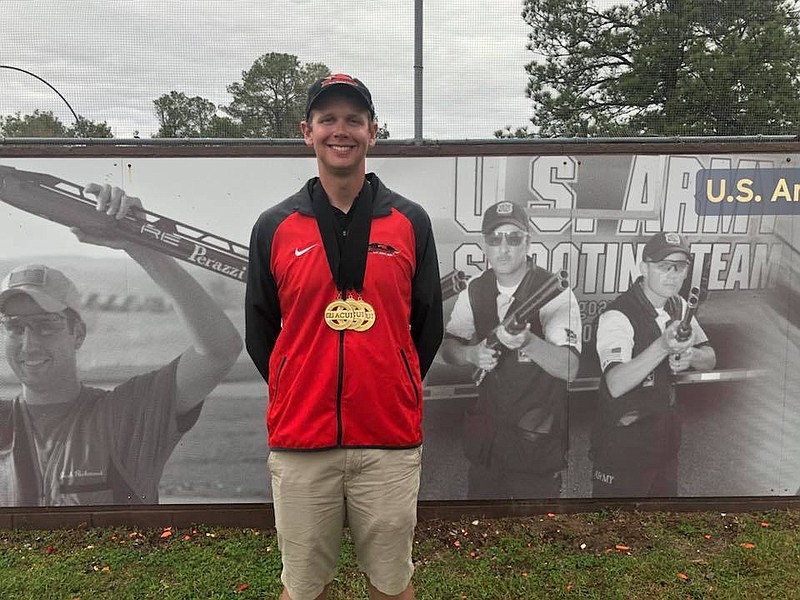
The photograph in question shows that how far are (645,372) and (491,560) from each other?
136cm

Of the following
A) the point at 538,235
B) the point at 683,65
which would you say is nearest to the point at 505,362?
the point at 538,235

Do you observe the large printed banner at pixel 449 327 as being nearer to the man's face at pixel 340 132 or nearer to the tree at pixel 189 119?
the tree at pixel 189 119

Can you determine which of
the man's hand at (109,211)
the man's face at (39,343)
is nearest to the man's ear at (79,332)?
the man's face at (39,343)

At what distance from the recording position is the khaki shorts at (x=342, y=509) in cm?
189

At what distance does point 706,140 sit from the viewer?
3.32 metres

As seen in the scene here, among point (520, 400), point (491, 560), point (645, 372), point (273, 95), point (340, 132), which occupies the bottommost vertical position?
point (491, 560)

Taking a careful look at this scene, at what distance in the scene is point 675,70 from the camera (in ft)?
11.0

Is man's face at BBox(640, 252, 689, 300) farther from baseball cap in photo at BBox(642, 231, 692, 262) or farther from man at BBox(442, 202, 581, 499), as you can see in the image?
man at BBox(442, 202, 581, 499)

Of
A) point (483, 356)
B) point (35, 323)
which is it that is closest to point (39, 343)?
point (35, 323)

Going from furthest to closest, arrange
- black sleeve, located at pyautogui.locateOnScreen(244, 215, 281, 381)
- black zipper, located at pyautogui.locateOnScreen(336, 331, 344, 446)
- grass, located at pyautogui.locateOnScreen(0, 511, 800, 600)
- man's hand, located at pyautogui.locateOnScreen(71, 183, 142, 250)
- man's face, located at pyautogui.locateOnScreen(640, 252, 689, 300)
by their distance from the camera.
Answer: man's face, located at pyautogui.locateOnScreen(640, 252, 689, 300) → man's hand, located at pyautogui.locateOnScreen(71, 183, 142, 250) → grass, located at pyautogui.locateOnScreen(0, 511, 800, 600) → black sleeve, located at pyautogui.locateOnScreen(244, 215, 281, 381) → black zipper, located at pyautogui.locateOnScreen(336, 331, 344, 446)

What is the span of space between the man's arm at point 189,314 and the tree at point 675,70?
190 cm

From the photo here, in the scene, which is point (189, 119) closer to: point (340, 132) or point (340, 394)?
point (340, 132)

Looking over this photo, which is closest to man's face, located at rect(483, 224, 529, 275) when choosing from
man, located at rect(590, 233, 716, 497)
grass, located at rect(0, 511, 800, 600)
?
man, located at rect(590, 233, 716, 497)

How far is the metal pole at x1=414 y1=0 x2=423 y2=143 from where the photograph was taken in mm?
3254
